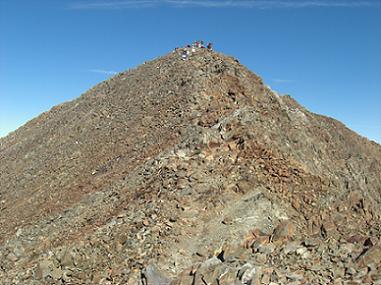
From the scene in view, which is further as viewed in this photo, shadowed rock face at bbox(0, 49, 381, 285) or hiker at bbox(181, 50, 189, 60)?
hiker at bbox(181, 50, 189, 60)

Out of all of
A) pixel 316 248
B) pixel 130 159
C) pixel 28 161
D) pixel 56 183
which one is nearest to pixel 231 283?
pixel 316 248

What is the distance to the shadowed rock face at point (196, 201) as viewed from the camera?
1920 cm

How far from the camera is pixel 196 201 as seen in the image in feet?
74.9

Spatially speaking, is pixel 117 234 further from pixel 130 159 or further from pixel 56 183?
pixel 56 183

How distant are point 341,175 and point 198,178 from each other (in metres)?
11.2

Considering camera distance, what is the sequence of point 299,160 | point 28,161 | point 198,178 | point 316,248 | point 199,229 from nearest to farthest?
point 316,248
point 199,229
point 198,178
point 299,160
point 28,161

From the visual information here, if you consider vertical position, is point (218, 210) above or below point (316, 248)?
above

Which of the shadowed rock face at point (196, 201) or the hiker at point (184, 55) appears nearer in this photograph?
the shadowed rock face at point (196, 201)

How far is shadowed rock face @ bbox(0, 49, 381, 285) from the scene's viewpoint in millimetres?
→ 19203

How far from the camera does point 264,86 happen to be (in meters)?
33.4

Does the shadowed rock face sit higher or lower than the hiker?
lower

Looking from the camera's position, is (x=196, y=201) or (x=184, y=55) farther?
(x=184, y=55)

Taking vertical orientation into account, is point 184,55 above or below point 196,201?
above

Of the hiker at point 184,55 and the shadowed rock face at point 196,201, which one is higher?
the hiker at point 184,55
